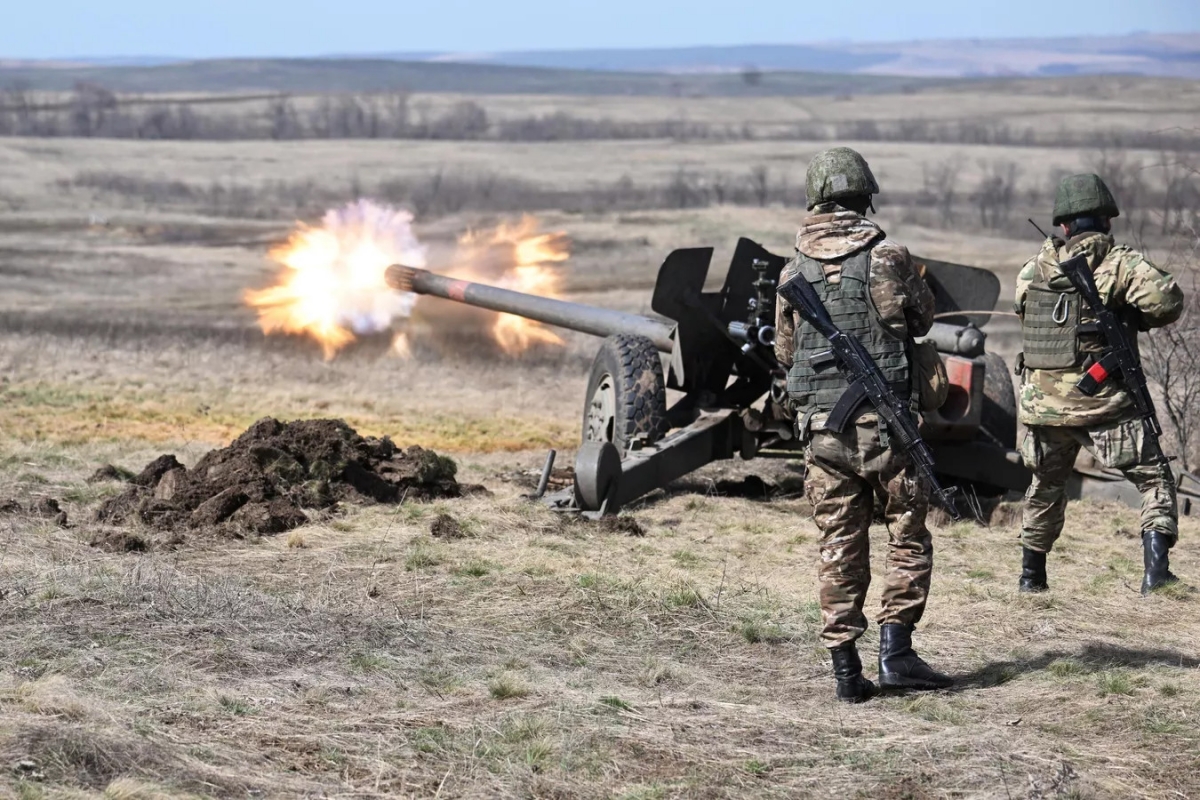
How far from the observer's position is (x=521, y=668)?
663 cm

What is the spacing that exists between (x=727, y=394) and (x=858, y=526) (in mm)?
5245

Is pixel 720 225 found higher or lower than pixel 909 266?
lower

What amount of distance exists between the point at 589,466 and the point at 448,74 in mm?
181616

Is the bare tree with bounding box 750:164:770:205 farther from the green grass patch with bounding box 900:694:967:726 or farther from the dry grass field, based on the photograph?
the green grass patch with bounding box 900:694:967:726

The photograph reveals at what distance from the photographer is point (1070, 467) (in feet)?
26.3

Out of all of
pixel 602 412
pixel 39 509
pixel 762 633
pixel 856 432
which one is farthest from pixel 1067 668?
pixel 39 509

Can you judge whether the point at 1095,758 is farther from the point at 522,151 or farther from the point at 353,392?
the point at 522,151

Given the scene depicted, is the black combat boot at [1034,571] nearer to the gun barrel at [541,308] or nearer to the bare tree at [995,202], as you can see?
the gun barrel at [541,308]

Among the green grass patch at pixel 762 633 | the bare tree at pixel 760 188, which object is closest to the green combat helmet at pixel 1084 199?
the green grass patch at pixel 762 633

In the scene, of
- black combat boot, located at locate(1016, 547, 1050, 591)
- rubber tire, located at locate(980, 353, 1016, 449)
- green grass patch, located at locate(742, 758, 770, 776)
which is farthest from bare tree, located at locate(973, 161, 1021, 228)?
green grass patch, located at locate(742, 758, 770, 776)

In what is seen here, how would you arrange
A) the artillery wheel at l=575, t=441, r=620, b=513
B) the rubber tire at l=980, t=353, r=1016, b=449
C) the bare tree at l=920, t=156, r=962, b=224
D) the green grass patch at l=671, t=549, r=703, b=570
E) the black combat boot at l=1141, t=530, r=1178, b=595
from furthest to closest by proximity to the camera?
the bare tree at l=920, t=156, r=962, b=224 → the rubber tire at l=980, t=353, r=1016, b=449 → the artillery wheel at l=575, t=441, r=620, b=513 → the green grass patch at l=671, t=549, r=703, b=570 → the black combat boot at l=1141, t=530, r=1178, b=595

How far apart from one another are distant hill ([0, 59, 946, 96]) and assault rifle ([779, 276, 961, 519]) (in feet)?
484

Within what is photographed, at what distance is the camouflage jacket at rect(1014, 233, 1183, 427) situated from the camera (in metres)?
7.54

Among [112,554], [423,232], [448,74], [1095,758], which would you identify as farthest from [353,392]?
[448,74]
